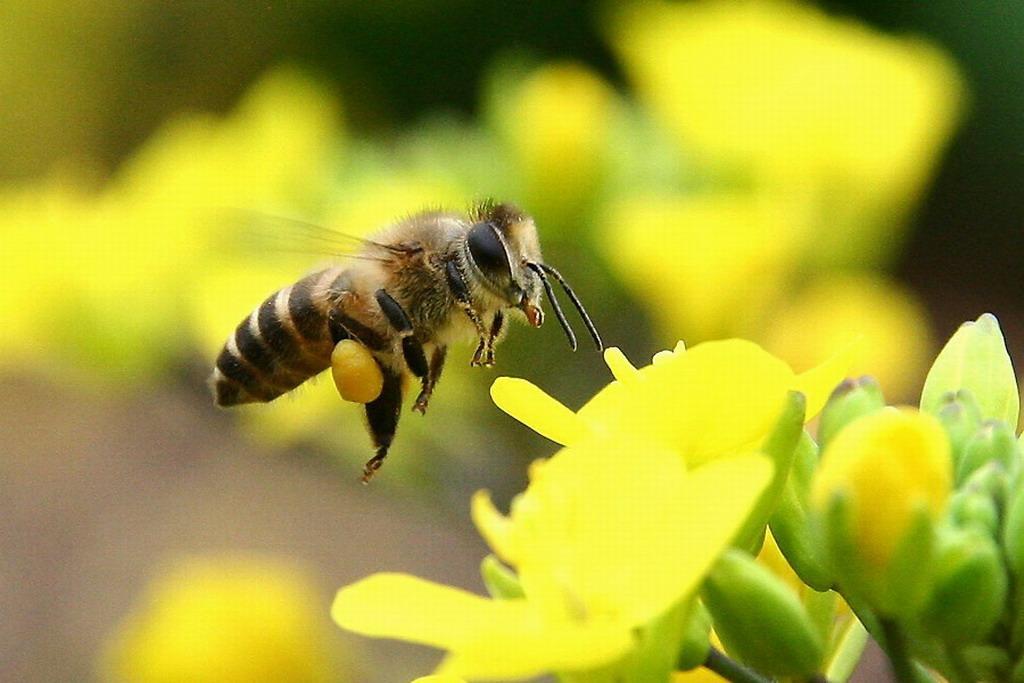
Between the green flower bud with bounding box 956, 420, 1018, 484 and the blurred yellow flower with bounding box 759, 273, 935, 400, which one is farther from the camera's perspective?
the blurred yellow flower with bounding box 759, 273, 935, 400

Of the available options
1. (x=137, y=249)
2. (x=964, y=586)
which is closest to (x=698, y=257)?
(x=137, y=249)

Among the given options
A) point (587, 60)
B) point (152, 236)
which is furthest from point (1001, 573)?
point (587, 60)

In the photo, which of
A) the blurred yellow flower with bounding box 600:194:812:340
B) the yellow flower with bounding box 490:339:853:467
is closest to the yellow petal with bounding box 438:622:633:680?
the yellow flower with bounding box 490:339:853:467

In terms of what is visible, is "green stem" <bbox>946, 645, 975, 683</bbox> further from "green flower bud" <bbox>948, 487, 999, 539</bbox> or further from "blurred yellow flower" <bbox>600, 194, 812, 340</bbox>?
"blurred yellow flower" <bbox>600, 194, 812, 340</bbox>

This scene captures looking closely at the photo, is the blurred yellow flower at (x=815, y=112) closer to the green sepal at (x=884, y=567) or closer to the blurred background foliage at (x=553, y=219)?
the blurred background foliage at (x=553, y=219)

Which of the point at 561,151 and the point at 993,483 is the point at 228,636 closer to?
the point at 561,151

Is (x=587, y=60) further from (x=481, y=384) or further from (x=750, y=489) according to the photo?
(x=750, y=489)

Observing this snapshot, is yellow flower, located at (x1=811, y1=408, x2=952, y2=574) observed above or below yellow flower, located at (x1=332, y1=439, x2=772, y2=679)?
above
